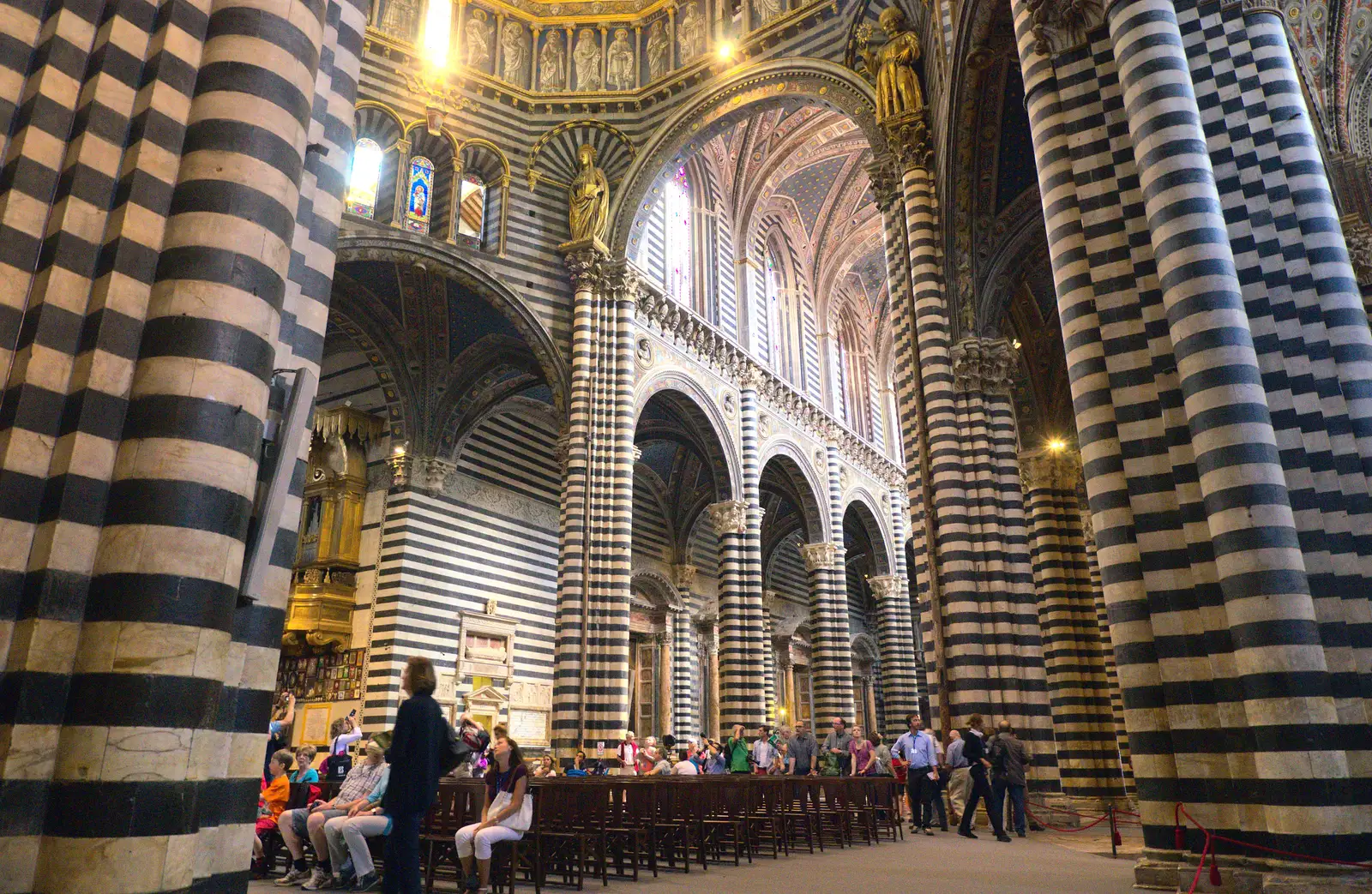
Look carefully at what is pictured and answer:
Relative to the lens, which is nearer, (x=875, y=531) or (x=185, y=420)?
(x=185, y=420)

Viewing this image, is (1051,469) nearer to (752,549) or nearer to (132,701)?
(752,549)

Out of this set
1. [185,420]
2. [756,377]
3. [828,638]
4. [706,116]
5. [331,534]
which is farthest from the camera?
[828,638]

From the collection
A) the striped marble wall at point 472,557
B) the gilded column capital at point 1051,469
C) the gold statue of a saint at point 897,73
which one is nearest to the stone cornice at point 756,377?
the striped marble wall at point 472,557

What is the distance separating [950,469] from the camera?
1295 cm

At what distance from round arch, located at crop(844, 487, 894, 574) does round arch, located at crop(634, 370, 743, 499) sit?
26.0 feet

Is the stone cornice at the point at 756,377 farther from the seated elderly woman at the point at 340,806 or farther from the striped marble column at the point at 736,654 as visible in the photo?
the seated elderly woman at the point at 340,806

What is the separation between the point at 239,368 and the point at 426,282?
1555 centimetres

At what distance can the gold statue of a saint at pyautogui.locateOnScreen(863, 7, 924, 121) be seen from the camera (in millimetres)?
14867

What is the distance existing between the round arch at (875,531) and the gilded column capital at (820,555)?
146 inches

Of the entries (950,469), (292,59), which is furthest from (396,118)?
(292,59)

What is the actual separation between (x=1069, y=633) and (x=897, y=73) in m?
10.4

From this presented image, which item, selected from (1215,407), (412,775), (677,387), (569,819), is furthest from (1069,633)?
(412,775)

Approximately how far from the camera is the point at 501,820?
19.8 ft

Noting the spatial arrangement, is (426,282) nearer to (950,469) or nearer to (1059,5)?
(950,469)
